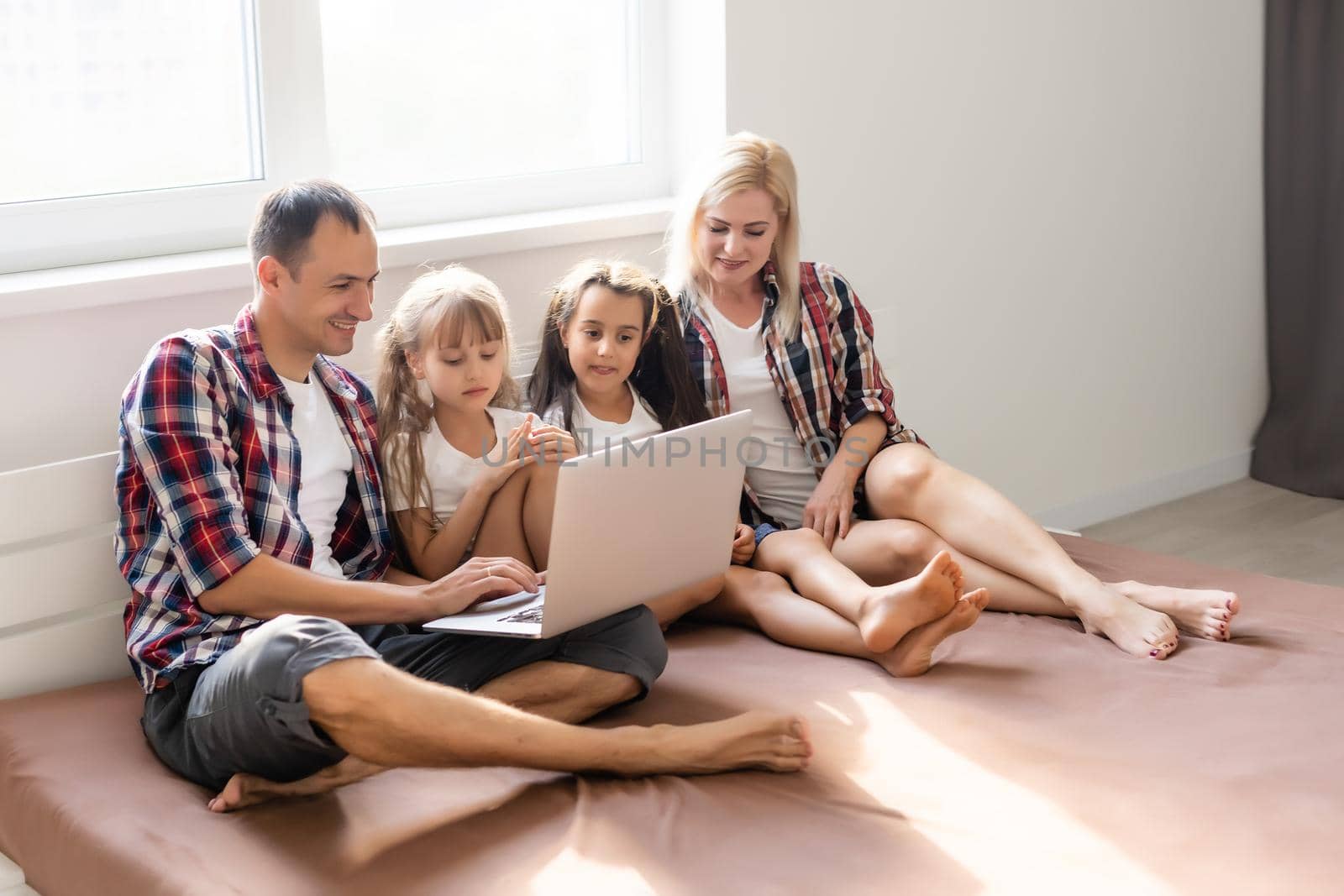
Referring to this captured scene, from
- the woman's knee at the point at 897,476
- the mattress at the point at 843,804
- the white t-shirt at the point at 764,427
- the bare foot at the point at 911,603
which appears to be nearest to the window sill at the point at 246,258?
the white t-shirt at the point at 764,427

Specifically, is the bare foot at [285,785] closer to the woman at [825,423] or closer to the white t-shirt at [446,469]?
the white t-shirt at [446,469]

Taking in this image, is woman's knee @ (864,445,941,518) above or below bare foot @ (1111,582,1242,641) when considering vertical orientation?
above

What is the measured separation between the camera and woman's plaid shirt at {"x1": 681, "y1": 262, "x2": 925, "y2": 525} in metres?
2.42

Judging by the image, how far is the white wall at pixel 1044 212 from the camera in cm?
291

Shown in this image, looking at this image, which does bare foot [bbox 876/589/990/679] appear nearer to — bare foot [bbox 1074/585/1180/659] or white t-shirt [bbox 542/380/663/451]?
bare foot [bbox 1074/585/1180/659]

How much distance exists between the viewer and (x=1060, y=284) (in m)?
3.45

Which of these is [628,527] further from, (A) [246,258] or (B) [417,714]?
(A) [246,258]

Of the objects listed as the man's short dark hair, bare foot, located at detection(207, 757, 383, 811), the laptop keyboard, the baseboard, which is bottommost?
the baseboard

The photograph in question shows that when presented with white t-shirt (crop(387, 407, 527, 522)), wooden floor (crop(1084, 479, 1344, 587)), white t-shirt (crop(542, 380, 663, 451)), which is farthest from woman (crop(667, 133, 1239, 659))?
wooden floor (crop(1084, 479, 1344, 587))

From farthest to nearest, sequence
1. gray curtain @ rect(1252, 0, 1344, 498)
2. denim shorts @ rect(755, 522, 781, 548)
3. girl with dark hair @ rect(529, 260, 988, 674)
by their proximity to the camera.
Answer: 1. gray curtain @ rect(1252, 0, 1344, 498)
2. denim shorts @ rect(755, 522, 781, 548)
3. girl with dark hair @ rect(529, 260, 988, 674)

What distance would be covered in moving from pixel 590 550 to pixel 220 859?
0.54m

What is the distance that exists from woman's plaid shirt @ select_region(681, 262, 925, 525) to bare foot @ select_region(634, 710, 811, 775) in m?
0.76

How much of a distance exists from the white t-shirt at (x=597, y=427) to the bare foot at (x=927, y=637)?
528mm

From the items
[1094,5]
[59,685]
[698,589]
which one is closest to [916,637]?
[698,589]
